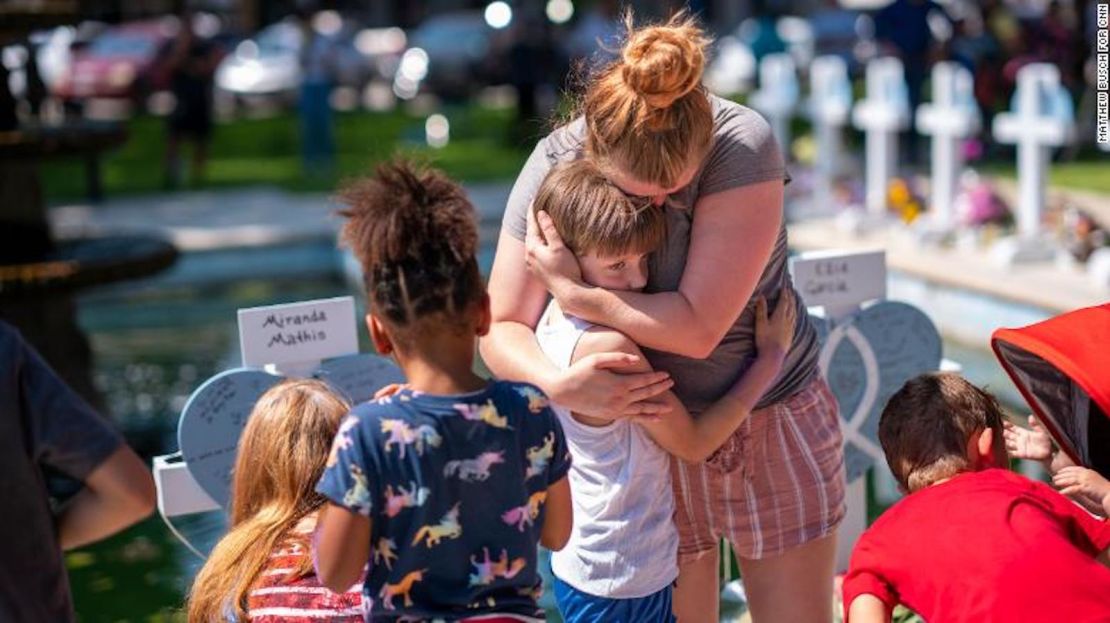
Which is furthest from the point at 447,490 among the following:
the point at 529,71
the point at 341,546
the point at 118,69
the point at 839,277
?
the point at 118,69

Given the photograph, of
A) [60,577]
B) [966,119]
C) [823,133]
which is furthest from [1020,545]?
[823,133]

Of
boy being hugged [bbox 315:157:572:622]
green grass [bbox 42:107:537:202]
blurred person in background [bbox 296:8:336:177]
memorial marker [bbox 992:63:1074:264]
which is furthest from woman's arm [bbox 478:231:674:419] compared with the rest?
blurred person in background [bbox 296:8:336:177]

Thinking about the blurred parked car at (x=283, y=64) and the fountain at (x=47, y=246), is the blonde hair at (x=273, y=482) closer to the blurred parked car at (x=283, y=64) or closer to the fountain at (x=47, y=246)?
the fountain at (x=47, y=246)

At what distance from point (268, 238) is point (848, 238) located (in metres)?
4.46

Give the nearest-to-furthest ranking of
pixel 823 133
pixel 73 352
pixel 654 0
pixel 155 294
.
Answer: pixel 73 352
pixel 155 294
pixel 823 133
pixel 654 0

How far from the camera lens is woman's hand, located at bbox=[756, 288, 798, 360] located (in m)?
3.22

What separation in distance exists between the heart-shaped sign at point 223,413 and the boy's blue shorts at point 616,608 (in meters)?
1.10

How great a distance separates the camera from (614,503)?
3156mm

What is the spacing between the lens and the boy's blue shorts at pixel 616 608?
126 inches

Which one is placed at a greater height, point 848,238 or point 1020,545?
point 1020,545

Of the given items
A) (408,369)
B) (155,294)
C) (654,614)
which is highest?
(408,369)

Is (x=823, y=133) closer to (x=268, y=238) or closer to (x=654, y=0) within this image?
(x=268, y=238)

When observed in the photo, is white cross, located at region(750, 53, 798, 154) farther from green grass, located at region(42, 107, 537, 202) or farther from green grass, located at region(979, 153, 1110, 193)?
green grass, located at region(42, 107, 537, 202)

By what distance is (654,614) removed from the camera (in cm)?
321
